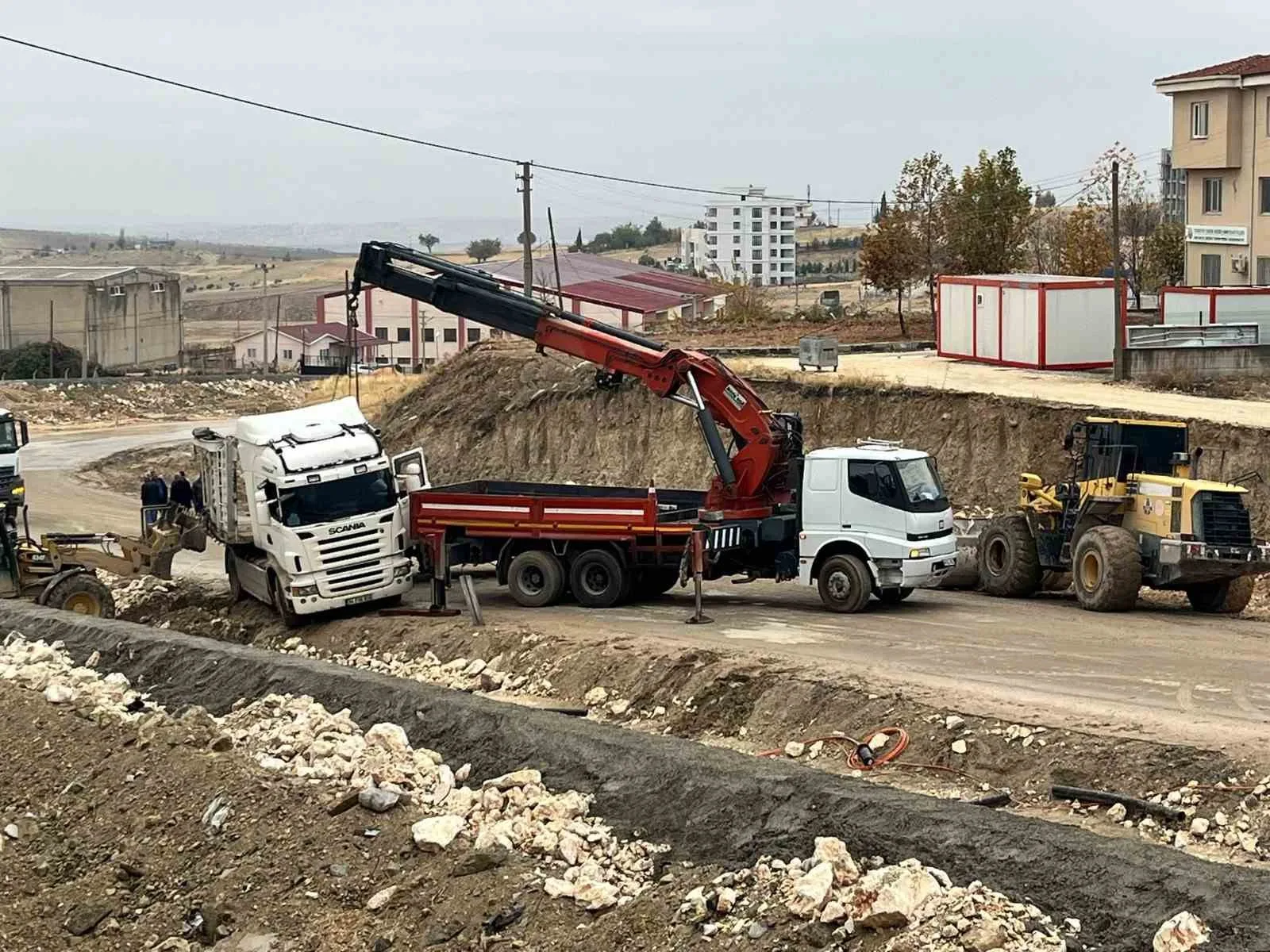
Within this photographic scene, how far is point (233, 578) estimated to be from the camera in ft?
88.8

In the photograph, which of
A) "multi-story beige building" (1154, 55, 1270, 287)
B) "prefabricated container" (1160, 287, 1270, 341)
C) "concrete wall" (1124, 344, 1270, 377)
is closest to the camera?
"concrete wall" (1124, 344, 1270, 377)

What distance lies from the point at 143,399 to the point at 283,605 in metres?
47.0

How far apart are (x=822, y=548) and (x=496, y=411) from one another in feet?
68.3

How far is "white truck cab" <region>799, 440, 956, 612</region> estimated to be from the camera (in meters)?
23.6

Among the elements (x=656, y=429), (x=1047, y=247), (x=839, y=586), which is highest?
(x=1047, y=247)

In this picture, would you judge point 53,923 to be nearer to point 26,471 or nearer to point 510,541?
point 510,541

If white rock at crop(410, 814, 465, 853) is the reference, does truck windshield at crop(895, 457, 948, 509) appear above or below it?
above

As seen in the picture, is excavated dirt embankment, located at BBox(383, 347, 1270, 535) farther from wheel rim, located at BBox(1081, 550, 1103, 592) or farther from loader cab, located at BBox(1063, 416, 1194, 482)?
wheel rim, located at BBox(1081, 550, 1103, 592)

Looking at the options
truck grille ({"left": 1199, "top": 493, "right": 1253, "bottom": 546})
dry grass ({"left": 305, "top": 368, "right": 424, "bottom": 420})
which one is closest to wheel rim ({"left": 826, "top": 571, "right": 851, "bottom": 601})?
truck grille ({"left": 1199, "top": 493, "right": 1253, "bottom": 546})

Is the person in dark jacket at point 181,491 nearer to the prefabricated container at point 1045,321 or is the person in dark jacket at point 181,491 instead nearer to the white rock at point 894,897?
the white rock at point 894,897

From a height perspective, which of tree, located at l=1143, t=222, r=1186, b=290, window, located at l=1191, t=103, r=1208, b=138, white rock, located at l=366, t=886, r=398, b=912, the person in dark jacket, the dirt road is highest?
window, located at l=1191, t=103, r=1208, b=138

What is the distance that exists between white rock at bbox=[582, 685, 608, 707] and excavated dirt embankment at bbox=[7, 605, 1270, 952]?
2041 mm

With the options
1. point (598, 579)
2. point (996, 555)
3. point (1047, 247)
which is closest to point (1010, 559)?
point (996, 555)

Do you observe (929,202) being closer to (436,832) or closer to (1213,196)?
(1213,196)
